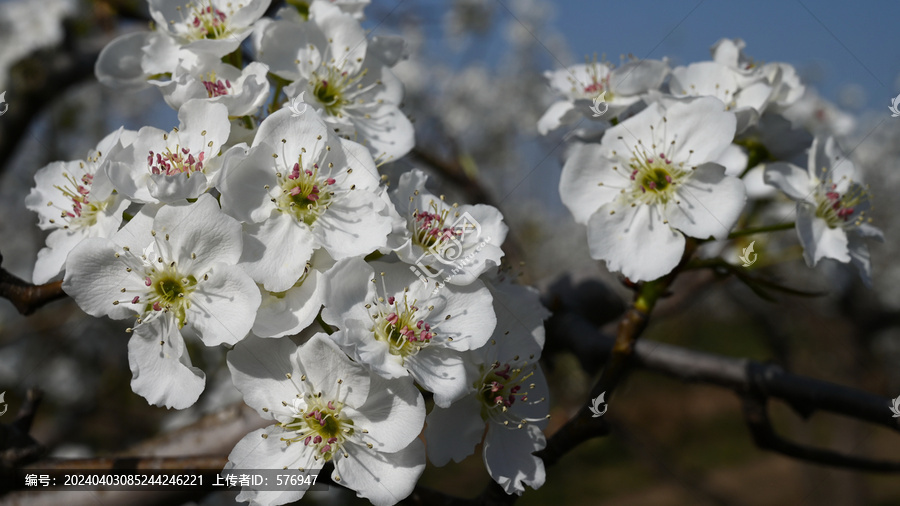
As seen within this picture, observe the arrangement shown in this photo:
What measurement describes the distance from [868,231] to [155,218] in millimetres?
1439

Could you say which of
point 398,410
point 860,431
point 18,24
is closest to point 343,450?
point 398,410

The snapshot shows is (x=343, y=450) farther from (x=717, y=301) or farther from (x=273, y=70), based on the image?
(x=717, y=301)

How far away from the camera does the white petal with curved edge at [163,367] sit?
103 cm

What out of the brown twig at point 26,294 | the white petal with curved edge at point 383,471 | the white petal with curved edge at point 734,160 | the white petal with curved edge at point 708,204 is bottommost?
the brown twig at point 26,294

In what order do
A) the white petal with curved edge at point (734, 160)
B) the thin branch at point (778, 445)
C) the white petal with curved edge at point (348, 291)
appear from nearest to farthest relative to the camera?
the white petal with curved edge at point (348, 291) → the white petal with curved edge at point (734, 160) → the thin branch at point (778, 445)

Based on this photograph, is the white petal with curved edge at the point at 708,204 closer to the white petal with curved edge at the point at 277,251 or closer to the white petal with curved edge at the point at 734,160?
the white petal with curved edge at the point at 734,160

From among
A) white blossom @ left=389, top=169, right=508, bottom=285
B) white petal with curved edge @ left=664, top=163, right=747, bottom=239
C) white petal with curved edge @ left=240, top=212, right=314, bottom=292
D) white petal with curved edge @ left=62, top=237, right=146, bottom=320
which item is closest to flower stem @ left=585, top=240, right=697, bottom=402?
white petal with curved edge @ left=664, top=163, right=747, bottom=239

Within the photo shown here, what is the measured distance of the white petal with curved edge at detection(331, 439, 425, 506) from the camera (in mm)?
1018

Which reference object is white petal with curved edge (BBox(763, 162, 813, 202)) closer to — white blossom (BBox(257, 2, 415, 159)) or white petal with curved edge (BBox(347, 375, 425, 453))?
white blossom (BBox(257, 2, 415, 159))

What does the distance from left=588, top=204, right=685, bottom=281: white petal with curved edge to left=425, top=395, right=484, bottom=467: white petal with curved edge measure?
40 centimetres

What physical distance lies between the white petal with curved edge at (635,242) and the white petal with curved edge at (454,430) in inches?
15.7

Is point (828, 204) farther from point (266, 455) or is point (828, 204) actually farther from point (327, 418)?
point (266, 455)

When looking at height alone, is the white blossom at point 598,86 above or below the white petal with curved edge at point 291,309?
above

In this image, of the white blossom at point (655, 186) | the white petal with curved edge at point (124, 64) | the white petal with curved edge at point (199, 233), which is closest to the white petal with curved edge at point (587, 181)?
the white blossom at point (655, 186)
